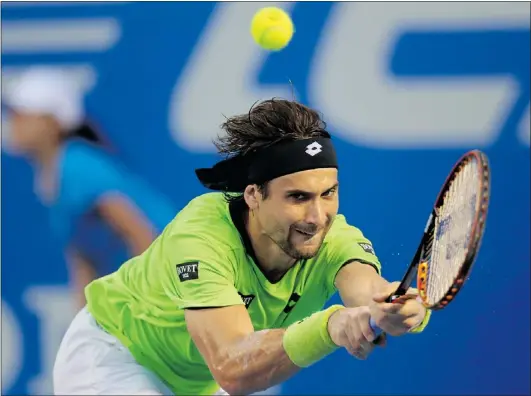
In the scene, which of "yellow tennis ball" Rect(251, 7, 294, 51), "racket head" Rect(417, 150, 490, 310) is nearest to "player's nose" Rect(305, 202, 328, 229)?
"racket head" Rect(417, 150, 490, 310)

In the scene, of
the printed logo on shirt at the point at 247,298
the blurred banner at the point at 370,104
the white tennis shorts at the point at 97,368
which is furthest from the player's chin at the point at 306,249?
the blurred banner at the point at 370,104

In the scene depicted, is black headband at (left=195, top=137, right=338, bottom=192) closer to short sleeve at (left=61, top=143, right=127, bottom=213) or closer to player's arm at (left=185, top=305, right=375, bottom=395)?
Result: player's arm at (left=185, top=305, right=375, bottom=395)

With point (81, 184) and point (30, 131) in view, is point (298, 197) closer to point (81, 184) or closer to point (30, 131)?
point (81, 184)

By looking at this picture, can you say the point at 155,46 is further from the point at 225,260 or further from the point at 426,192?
the point at 225,260

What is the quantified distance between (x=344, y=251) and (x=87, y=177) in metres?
2.20

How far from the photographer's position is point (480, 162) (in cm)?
253

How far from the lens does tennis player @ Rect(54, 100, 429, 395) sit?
3.15 m

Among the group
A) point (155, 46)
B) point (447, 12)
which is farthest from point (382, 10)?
point (155, 46)

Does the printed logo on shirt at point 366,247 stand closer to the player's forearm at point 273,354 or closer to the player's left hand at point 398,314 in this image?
the player's forearm at point 273,354

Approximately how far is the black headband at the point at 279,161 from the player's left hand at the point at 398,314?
841 millimetres

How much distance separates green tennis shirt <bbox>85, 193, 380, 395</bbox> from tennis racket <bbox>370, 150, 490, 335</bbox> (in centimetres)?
70

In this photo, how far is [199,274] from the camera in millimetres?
3328

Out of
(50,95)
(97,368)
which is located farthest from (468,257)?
(50,95)

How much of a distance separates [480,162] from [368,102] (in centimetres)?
291
